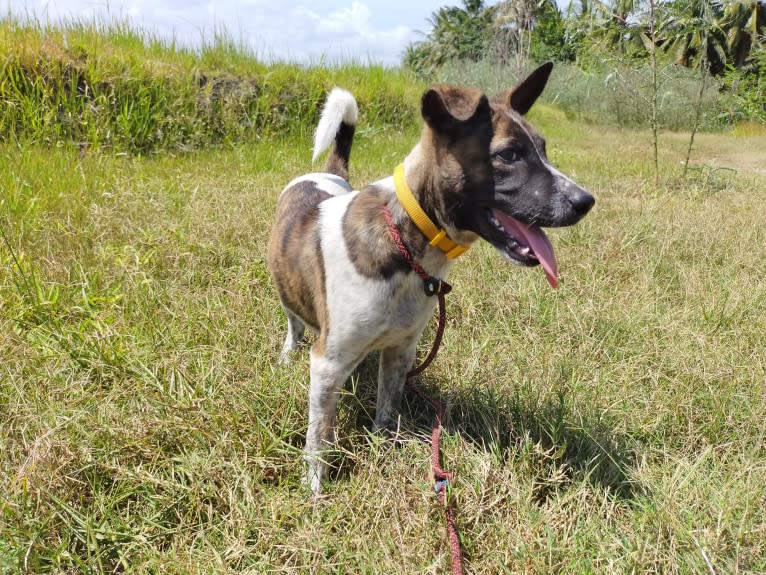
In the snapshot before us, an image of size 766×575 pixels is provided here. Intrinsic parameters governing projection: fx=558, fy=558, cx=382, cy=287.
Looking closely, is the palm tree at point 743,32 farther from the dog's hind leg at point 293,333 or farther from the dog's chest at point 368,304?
the dog's chest at point 368,304

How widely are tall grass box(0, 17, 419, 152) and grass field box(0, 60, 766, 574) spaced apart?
1631 millimetres

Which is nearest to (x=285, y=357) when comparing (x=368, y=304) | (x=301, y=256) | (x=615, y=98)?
(x=301, y=256)

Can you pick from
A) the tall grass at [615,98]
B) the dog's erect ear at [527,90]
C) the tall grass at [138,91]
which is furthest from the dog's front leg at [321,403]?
the tall grass at [615,98]

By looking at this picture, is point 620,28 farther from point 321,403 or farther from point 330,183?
point 321,403

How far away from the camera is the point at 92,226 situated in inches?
153

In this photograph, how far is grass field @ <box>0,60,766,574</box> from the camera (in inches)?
71.9

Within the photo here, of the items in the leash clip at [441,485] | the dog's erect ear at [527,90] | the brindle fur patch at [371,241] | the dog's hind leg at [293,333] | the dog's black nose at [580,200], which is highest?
the dog's erect ear at [527,90]

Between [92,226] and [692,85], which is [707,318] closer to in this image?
[92,226]

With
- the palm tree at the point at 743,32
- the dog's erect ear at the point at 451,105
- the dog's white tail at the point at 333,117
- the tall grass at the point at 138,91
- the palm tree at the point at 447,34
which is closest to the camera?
the dog's erect ear at the point at 451,105

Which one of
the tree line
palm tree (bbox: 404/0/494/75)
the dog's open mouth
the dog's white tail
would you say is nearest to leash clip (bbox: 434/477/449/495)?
the dog's open mouth

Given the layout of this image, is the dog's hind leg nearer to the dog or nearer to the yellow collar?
the dog

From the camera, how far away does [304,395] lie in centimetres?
247

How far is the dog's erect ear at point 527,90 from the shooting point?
2.35 m

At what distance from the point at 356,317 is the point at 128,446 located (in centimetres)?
98
